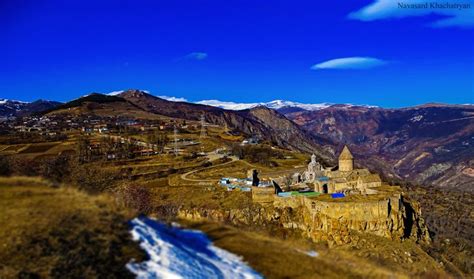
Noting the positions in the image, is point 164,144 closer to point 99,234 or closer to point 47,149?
point 47,149

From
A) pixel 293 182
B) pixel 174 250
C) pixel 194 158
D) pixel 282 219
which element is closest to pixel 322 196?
pixel 282 219

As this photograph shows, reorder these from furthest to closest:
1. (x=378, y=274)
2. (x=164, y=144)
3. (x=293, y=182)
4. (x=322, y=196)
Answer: (x=164, y=144)
(x=293, y=182)
(x=322, y=196)
(x=378, y=274)

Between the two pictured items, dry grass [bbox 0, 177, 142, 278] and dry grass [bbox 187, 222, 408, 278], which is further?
dry grass [bbox 187, 222, 408, 278]

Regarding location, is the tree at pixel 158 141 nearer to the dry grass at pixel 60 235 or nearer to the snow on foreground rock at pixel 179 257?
the dry grass at pixel 60 235

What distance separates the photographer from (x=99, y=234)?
1367 centimetres

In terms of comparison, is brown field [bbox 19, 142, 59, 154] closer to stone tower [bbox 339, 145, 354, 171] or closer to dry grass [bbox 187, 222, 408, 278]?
stone tower [bbox 339, 145, 354, 171]

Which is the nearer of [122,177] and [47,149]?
[122,177]

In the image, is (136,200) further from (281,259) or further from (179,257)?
(179,257)

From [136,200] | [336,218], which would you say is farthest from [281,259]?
[336,218]

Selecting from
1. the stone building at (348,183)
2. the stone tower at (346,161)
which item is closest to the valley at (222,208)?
the stone building at (348,183)

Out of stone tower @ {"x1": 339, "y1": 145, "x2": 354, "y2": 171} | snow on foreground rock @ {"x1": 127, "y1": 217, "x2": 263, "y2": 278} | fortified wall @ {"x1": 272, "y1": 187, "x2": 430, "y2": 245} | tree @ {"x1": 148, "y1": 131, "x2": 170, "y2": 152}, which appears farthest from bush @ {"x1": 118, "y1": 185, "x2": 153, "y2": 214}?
tree @ {"x1": 148, "y1": 131, "x2": 170, "y2": 152}

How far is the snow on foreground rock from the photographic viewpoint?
42.1 feet

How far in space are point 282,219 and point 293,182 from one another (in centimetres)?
1806

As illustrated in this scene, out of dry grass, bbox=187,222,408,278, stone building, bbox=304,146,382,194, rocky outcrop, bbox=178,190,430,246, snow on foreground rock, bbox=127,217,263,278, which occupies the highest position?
snow on foreground rock, bbox=127,217,263,278
